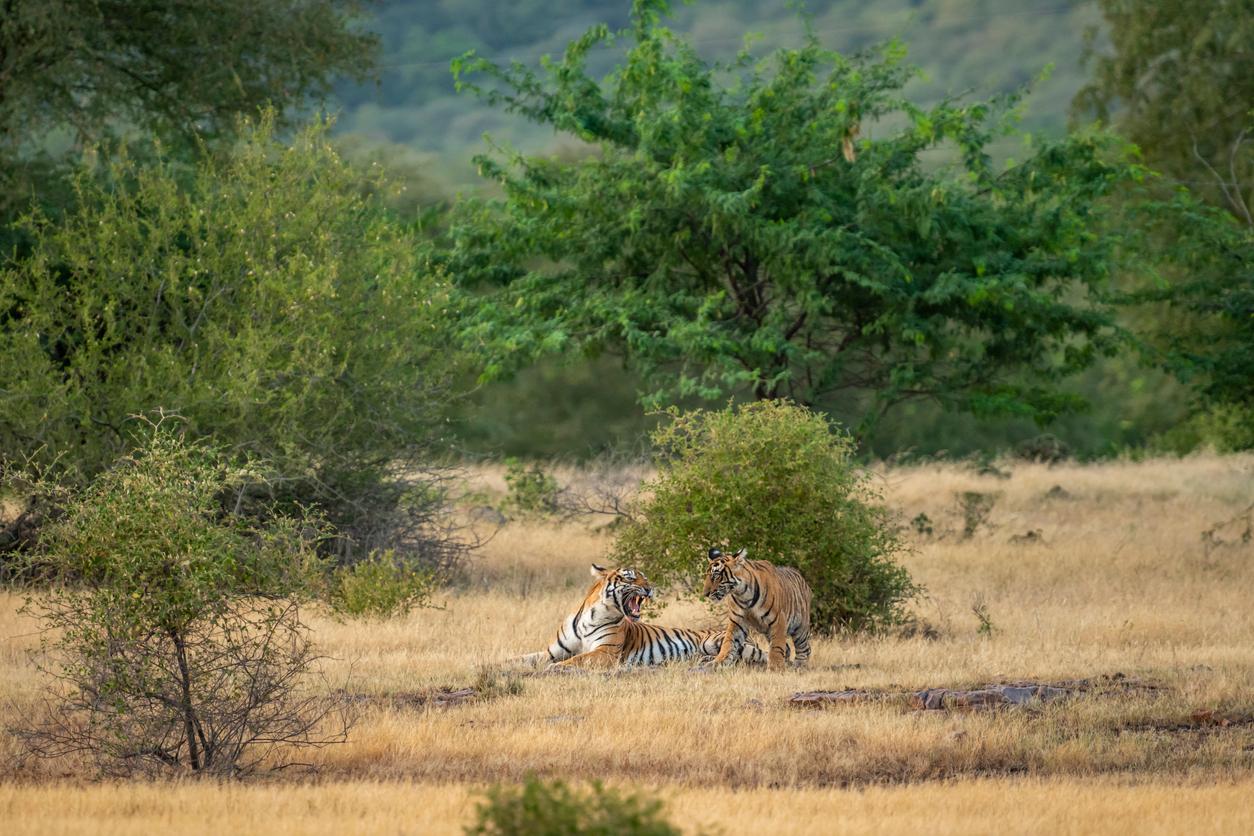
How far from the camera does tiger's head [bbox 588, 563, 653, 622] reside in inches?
513

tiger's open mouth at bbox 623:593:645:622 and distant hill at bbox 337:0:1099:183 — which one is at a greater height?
distant hill at bbox 337:0:1099:183

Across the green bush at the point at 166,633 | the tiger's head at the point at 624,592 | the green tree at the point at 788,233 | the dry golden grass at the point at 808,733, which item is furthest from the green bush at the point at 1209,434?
the green bush at the point at 166,633

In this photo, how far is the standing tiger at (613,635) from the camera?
42.7ft

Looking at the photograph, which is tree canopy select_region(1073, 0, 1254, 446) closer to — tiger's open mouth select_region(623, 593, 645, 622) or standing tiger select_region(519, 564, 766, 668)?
standing tiger select_region(519, 564, 766, 668)

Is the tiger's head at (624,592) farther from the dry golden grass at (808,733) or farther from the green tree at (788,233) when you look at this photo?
the green tree at (788,233)

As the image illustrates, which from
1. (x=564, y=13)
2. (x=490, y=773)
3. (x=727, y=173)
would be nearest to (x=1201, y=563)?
(x=727, y=173)

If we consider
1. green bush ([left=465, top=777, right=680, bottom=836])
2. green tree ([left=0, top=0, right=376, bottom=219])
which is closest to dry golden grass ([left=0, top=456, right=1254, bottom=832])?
green bush ([left=465, top=777, right=680, bottom=836])

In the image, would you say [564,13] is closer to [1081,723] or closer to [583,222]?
[583,222]

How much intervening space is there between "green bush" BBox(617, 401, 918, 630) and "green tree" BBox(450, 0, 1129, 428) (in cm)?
679

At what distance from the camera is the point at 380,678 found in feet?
40.8

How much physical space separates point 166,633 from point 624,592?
4398 mm

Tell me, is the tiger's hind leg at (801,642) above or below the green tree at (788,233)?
below

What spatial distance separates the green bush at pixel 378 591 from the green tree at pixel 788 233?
21.6ft

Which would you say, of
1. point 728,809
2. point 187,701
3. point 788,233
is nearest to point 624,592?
point 187,701
